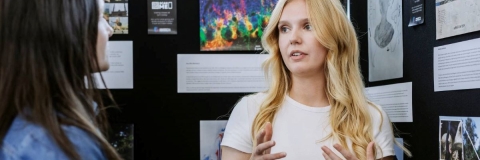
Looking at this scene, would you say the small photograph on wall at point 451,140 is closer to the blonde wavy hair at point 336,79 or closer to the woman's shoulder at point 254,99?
the blonde wavy hair at point 336,79

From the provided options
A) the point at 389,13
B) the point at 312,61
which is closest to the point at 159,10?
the point at 312,61

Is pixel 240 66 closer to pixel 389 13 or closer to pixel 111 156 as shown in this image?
pixel 389 13

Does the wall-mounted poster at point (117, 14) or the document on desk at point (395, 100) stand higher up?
the wall-mounted poster at point (117, 14)

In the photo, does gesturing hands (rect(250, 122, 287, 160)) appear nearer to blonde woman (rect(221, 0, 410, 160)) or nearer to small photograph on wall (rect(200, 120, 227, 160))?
blonde woman (rect(221, 0, 410, 160))

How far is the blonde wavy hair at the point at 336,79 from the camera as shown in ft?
6.60

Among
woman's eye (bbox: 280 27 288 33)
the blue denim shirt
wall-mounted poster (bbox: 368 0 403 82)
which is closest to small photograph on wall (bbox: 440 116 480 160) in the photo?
wall-mounted poster (bbox: 368 0 403 82)

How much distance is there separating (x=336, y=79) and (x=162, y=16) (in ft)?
2.04

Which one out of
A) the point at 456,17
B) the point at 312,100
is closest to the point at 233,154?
the point at 312,100

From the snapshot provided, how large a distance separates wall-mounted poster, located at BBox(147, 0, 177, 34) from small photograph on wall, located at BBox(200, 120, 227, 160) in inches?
13.3

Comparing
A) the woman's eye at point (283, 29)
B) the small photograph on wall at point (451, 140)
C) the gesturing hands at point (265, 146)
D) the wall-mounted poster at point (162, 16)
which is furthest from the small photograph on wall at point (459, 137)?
the wall-mounted poster at point (162, 16)

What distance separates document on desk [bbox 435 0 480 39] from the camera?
165 cm

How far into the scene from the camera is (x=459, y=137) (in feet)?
5.67

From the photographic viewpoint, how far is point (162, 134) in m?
2.26

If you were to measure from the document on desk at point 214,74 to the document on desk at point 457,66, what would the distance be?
0.64 metres
